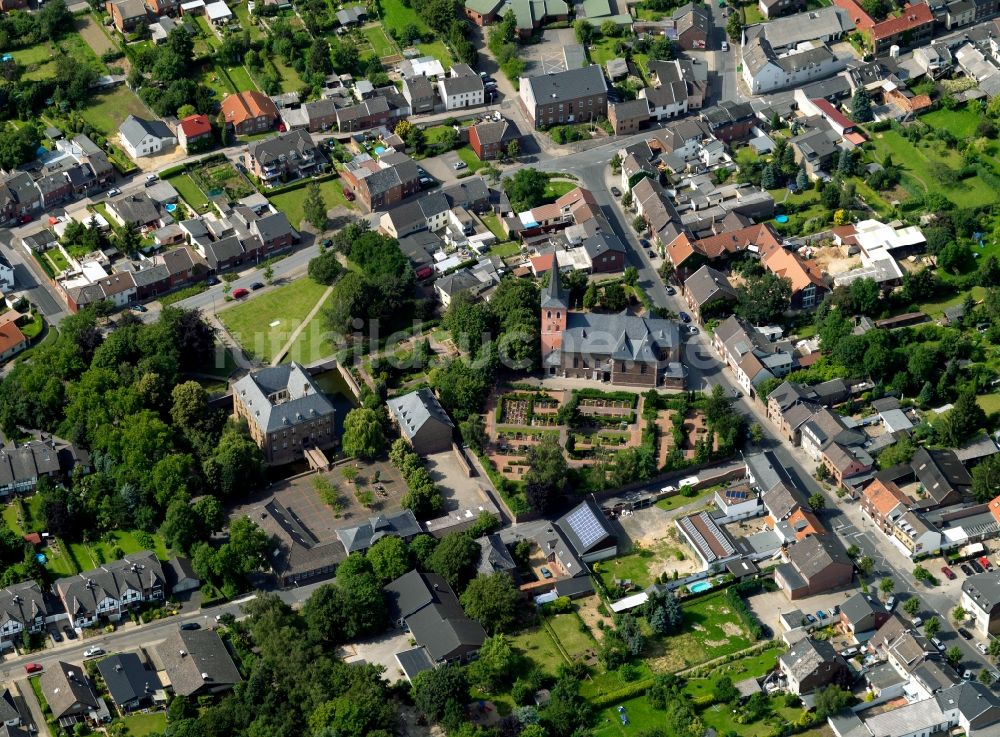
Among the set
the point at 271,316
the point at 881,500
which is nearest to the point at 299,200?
the point at 271,316

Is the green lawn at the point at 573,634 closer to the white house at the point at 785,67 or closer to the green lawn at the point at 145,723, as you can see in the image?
the green lawn at the point at 145,723

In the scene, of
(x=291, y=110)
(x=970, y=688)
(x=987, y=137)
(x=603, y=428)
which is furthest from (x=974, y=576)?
(x=291, y=110)

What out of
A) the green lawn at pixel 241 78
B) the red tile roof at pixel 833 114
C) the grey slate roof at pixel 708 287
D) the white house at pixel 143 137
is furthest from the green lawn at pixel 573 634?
the green lawn at pixel 241 78

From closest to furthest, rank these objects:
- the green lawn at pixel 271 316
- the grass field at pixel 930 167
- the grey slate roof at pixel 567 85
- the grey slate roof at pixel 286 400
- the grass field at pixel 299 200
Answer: the grey slate roof at pixel 286 400 → the green lawn at pixel 271 316 → the grass field at pixel 930 167 → the grass field at pixel 299 200 → the grey slate roof at pixel 567 85

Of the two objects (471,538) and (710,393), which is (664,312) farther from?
(471,538)

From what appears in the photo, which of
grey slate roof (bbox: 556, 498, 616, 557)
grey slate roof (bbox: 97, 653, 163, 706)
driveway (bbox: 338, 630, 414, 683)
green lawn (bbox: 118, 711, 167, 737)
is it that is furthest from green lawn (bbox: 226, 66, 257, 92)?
green lawn (bbox: 118, 711, 167, 737)

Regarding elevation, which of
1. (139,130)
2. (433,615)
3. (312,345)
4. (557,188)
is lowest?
(433,615)

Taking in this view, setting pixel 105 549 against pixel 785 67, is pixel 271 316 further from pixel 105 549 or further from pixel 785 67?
pixel 785 67
